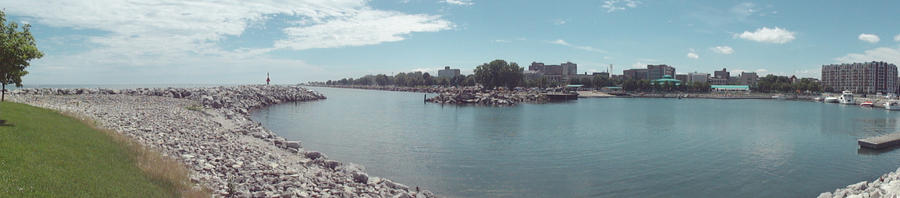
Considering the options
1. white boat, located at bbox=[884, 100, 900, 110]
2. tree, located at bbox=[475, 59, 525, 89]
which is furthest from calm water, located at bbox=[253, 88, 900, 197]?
tree, located at bbox=[475, 59, 525, 89]

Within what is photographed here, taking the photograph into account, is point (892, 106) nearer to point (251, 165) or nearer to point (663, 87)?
point (663, 87)

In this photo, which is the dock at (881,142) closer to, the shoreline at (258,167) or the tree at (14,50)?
the shoreline at (258,167)

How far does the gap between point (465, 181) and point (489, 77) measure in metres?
123

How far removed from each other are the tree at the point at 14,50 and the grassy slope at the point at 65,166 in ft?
6.91

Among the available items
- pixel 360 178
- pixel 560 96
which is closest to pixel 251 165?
pixel 360 178

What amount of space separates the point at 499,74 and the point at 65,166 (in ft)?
434

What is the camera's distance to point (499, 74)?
5492 inches

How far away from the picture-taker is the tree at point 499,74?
140 m

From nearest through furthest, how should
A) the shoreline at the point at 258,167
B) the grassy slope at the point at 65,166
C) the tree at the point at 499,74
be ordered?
the grassy slope at the point at 65,166 → the shoreline at the point at 258,167 → the tree at the point at 499,74

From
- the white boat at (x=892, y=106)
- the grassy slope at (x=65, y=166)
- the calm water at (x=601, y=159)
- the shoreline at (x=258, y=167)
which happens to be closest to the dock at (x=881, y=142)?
the calm water at (x=601, y=159)

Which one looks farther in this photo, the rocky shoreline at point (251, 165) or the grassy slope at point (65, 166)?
the rocky shoreline at point (251, 165)

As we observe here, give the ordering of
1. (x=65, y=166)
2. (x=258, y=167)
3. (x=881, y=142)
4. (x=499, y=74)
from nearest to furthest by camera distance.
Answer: (x=65, y=166), (x=258, y=167), (x=881, y=142), (x=499, y=74)

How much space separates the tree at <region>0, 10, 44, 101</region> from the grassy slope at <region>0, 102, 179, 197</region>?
6.91 feet

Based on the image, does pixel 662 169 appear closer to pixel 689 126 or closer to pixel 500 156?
pixel 500 156
